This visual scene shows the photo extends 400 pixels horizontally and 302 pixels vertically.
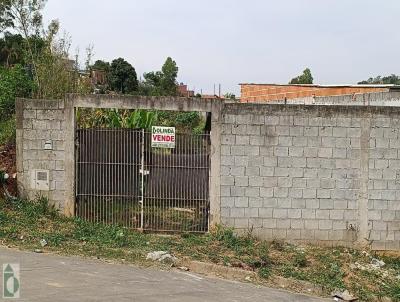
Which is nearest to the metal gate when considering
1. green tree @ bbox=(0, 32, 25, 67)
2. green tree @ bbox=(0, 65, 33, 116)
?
green tree @ bbox=(0, 65, 33, 116)

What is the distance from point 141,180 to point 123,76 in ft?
125

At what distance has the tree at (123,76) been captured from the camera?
45.9 m

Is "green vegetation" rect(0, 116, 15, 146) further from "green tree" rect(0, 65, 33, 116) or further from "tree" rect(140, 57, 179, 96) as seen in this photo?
"tree" rect(140, 57, 179, 96)

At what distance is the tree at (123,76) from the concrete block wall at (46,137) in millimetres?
35891

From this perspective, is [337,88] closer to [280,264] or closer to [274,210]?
[274,210]

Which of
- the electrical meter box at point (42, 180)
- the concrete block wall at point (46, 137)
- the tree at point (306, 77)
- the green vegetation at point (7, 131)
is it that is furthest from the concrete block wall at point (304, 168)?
the tree at point (306, 77)

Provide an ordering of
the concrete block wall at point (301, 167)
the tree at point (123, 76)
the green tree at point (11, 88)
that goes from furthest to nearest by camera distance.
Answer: the tree at point (123, 76) < the green tree at point (11, 88) < the concrete block wall at point (301, 167)

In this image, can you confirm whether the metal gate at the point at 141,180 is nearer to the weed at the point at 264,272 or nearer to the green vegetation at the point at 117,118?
the weed at the point at 264,272

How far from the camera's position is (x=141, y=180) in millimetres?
9891

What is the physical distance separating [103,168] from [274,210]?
3.47 m

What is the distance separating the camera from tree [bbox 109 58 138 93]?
1807 inches

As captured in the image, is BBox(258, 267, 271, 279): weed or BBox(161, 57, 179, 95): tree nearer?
BBox(258, 267, 271, 279): weed

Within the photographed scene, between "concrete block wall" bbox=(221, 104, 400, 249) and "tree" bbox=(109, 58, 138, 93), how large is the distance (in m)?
36.8

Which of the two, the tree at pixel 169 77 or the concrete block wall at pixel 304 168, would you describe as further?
the tree at pixel 169 77
